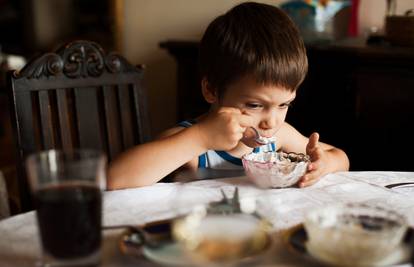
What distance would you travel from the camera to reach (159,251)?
703mm

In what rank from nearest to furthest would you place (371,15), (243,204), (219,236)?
1. (219,236)
2. (243,204)
3. (371,15)

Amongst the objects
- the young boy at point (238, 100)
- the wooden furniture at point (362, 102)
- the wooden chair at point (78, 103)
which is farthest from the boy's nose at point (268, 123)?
the wooden furniture at point (362, 102)

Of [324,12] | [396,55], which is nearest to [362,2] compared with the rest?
[324,12]

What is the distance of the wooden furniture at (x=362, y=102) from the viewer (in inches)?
75.4

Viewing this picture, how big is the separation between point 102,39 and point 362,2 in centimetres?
168

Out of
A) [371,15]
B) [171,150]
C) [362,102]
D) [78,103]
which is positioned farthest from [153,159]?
[371,15]

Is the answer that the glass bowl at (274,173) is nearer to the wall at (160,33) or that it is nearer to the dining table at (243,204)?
the dining table at (243,204)

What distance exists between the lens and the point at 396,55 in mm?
1852

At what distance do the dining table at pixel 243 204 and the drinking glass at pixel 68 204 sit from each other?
5 centimetres

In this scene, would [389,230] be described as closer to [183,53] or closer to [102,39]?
[183,53]

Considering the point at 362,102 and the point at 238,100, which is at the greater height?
the point at 238,100

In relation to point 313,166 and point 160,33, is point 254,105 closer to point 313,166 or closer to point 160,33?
point 313,166

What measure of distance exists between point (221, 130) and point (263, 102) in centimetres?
20

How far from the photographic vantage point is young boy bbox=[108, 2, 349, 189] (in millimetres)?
1126
